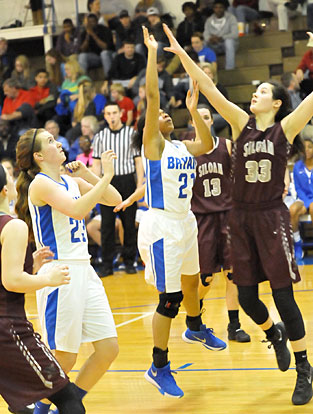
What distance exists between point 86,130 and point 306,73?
380 centimetres

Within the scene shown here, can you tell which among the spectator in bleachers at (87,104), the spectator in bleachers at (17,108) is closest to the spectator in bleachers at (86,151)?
the spectator in bleachers at (87,104)

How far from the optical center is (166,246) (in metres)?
4.96

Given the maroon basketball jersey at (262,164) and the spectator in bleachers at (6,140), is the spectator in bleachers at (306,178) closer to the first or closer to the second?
the spectator in bleachers at (6,140)

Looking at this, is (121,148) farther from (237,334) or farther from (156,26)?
(156,26)

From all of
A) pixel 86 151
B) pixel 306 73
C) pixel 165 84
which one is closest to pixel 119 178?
pixel 86 151

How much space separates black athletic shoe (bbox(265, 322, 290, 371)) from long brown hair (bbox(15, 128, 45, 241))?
5.98 ft

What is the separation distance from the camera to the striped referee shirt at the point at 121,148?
33.4ft

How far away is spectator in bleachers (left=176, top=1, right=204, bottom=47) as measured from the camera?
14.0 meters

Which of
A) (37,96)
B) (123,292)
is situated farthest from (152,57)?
(37,96)

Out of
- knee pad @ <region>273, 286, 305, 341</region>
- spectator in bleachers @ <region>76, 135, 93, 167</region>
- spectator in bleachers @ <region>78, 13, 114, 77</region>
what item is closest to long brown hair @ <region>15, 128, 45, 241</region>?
knee pad @ <region>273, 286, 305, 341</region>

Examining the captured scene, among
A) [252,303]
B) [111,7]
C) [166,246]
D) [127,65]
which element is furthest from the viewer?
[111,7]

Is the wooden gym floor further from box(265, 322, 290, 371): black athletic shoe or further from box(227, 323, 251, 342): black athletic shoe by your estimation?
box(265, 322, 290, 371): black athletic shoe

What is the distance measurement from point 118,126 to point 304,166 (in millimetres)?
2675

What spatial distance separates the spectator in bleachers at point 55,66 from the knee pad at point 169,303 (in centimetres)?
1062
